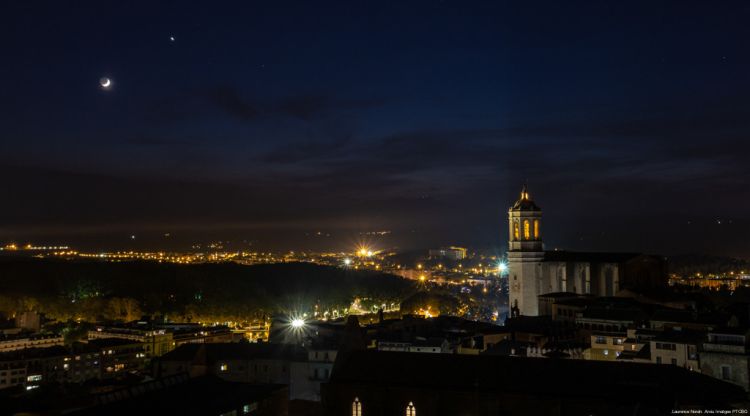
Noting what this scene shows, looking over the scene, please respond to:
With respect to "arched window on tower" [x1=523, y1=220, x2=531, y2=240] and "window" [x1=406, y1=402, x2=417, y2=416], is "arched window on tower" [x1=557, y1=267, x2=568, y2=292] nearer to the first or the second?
"arched window on tower" [x1=523, y1=220, x2=531, y2=240]

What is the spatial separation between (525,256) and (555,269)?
3.46m

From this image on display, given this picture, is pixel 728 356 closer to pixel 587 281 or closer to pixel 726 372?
pixel 726 372

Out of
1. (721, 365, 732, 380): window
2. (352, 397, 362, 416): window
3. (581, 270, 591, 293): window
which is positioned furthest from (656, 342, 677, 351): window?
(581, 270, 591, 293): window

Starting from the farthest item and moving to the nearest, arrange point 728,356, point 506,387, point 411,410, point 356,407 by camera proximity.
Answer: point 728,356, point 356,407, point 411,410, point 506,387

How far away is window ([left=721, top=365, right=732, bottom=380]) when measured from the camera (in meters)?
26.8

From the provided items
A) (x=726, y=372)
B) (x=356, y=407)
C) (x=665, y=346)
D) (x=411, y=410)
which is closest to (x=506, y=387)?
(x=411, y=410)

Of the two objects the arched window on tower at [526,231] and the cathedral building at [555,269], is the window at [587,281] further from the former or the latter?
the arched window on tower at [526,231]

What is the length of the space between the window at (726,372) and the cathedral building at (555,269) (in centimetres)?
2952

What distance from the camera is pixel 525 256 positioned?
5806cm

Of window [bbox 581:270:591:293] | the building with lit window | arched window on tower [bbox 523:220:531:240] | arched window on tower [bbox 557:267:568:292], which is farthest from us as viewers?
arched window on tower [bbox 557:267:568:292]

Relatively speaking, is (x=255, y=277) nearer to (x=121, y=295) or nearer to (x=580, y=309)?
(x=121, y=295)

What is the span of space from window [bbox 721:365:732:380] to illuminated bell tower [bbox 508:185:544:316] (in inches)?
1177


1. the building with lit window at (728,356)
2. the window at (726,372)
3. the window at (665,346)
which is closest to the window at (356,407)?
the building with lit window at (728,356)

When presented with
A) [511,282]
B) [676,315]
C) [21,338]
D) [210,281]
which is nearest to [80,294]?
[210,281]
